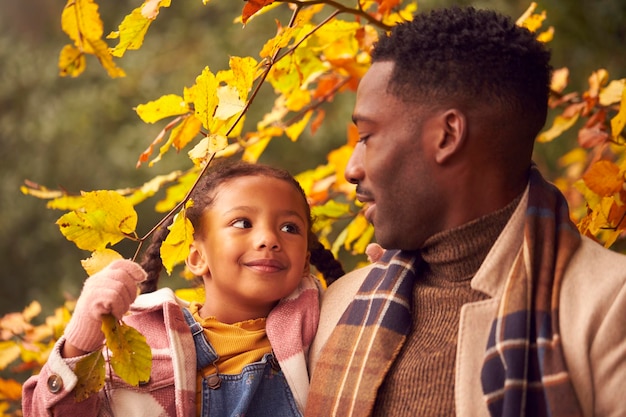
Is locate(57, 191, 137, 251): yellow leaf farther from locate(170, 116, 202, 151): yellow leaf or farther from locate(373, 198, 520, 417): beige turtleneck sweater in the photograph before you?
locate(373, 198, 520, 417): beige turtleneck sweater

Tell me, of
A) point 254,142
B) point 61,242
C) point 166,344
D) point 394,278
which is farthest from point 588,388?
point 61,242

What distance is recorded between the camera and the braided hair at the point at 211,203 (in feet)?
5.99

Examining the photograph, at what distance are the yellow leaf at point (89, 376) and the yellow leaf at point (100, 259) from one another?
143 mm

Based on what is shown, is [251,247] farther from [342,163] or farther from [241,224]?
[342,163]

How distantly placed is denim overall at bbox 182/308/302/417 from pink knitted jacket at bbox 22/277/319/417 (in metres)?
0.03

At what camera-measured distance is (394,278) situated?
1571 mm

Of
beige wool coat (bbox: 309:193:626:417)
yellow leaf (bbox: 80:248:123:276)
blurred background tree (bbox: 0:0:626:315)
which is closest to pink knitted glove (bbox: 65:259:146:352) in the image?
yellow leaf (bbox: 80:248:123:276)

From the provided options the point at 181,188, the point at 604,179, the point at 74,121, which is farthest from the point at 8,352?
the point at 74,121

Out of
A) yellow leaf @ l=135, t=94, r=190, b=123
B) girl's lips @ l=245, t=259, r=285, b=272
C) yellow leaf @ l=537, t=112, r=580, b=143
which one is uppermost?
yellow leaf @ l=135, t=94, r=190, b=123

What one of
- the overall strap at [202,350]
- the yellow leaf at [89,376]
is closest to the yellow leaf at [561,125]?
the overall strap at [202,350]

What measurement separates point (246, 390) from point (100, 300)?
0.35 metres

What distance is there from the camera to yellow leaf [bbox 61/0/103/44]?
1638 mm

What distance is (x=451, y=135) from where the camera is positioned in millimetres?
1449

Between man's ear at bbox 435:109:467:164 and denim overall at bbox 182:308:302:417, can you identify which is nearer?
man's ear at bbox 435:109:467:164
